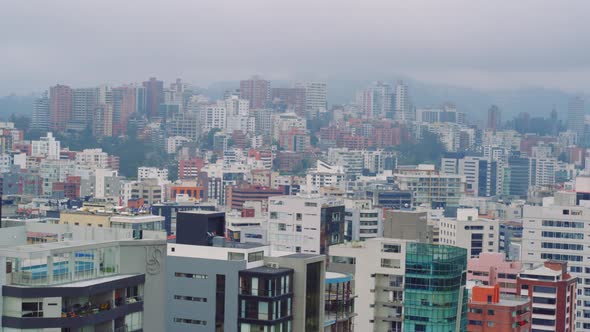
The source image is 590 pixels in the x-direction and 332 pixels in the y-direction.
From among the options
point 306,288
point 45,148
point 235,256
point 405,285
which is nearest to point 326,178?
point 45,148

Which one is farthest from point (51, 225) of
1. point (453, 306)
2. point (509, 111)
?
point (509, 111)

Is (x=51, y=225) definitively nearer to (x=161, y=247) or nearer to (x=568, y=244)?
(x=161, y=247)

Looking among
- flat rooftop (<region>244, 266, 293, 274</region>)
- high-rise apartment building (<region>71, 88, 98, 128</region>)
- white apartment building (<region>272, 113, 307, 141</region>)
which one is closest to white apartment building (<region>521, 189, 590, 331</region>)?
flat rooftop (<region>244, 266, 293, 274</region>)

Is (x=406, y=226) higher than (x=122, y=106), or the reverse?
(x=122, y=106)

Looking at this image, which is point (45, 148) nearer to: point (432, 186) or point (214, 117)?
point (432, 186)

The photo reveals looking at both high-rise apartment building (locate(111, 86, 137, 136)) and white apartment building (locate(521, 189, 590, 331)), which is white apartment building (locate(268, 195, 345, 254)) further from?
high-rise apartment building (locate(111, 86, 137, 136))
